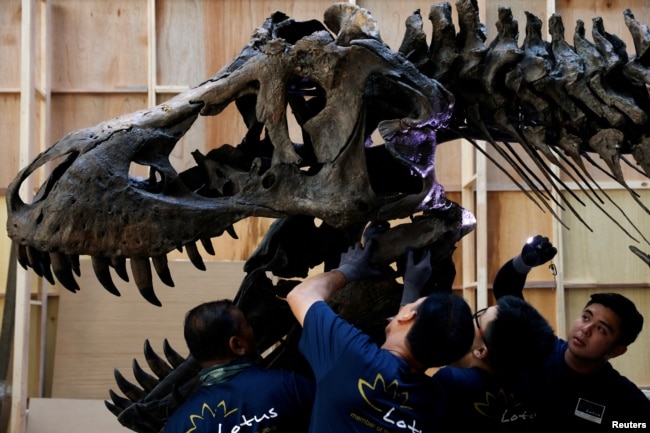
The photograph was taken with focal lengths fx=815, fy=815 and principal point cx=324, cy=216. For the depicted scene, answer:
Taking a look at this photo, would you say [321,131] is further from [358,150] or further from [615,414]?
[615,414]

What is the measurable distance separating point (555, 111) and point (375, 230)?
82 cm

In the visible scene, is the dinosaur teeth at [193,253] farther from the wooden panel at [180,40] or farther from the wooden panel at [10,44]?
the wooden panel at [10,44]

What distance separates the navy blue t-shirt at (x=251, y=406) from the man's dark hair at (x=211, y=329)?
0.11 m

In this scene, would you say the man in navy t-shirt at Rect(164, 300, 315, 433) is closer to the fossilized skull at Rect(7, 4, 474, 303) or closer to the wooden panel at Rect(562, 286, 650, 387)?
the fossilized skull at Rect(7, 4, 474, 303)

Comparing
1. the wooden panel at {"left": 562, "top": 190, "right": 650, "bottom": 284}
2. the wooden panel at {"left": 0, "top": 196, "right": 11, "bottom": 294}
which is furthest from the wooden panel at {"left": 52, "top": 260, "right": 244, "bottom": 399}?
the wooden panel at {"left": 562, "top": 190, "right": 650, "bottom": 284}

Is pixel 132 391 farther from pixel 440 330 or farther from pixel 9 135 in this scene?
pixel 9 135

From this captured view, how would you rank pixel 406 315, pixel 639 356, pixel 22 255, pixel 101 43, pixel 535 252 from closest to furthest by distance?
pixel 406 315, pixel 22 255, pixel 535 252, pixel 639 356, pixel 101 43

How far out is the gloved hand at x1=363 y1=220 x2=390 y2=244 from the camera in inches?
116

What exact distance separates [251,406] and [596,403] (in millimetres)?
1255

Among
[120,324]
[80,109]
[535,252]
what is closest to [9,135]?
[80,109]

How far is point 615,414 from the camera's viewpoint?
2873mm

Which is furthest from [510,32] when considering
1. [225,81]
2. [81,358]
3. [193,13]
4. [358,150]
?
[81,358]

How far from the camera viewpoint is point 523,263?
343 cm

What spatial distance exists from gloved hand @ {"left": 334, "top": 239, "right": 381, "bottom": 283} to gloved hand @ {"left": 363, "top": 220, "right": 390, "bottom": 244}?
79mm
